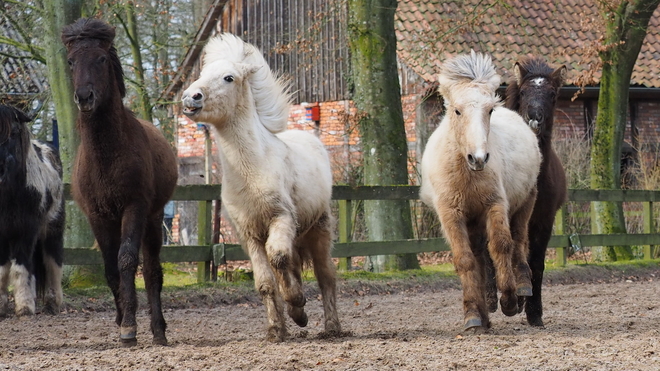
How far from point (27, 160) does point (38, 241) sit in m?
0.95

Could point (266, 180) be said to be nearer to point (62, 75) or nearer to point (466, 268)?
point (466, 268)

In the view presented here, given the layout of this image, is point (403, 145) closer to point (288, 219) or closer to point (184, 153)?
point (288, 219)

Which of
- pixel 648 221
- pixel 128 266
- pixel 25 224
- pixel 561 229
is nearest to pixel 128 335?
pixel 128 266

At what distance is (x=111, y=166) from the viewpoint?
7.23 meters

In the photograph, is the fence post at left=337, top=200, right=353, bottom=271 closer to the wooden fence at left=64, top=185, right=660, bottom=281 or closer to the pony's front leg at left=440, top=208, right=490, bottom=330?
the wooden fence at left=64, top=185, right=660, bottom=281

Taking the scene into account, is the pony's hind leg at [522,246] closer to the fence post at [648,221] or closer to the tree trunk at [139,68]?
the fence post at [648,221]

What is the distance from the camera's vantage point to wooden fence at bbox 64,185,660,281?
1197 centimetres

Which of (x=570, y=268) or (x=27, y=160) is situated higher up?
(x=27, y=160)

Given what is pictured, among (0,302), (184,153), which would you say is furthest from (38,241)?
(184,153)

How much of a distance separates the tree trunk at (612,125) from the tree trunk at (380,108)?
16.0 feet

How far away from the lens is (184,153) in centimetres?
2817

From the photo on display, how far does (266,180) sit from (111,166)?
1186 mm

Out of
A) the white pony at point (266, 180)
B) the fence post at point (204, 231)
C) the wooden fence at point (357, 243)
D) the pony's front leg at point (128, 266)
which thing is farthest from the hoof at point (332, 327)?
the fence post at point (204, 231)

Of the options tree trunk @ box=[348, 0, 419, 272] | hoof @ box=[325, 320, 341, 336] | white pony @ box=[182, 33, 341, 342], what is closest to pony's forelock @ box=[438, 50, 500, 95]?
white pony @ box=[182, 33, 341, 342]
